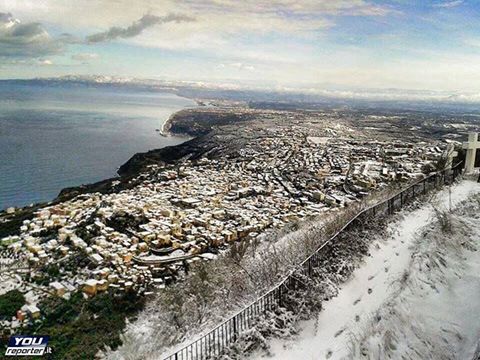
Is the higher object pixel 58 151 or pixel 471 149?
pixel 471 149

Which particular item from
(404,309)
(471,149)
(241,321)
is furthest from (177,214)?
(404,309)

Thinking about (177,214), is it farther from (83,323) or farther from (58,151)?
(58,151)

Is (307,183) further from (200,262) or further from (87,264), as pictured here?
(87,264)

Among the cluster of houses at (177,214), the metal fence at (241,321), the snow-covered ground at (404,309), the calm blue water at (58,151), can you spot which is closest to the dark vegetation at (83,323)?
the cluster of houses at (177,214)

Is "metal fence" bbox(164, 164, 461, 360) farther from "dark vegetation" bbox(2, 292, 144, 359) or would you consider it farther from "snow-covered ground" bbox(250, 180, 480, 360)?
"dark vegetation" bbox(2, 292, 144, 359)

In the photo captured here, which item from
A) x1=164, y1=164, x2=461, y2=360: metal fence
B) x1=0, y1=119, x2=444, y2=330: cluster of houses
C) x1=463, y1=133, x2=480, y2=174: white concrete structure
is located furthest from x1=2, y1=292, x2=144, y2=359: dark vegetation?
x1=463, y1=133, x2=480, y2=174: white concrete structure

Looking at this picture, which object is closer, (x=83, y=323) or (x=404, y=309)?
(x=404, y=309)

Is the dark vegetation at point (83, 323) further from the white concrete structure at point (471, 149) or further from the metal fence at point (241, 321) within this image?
the white concrete structure at point (471, 149)
